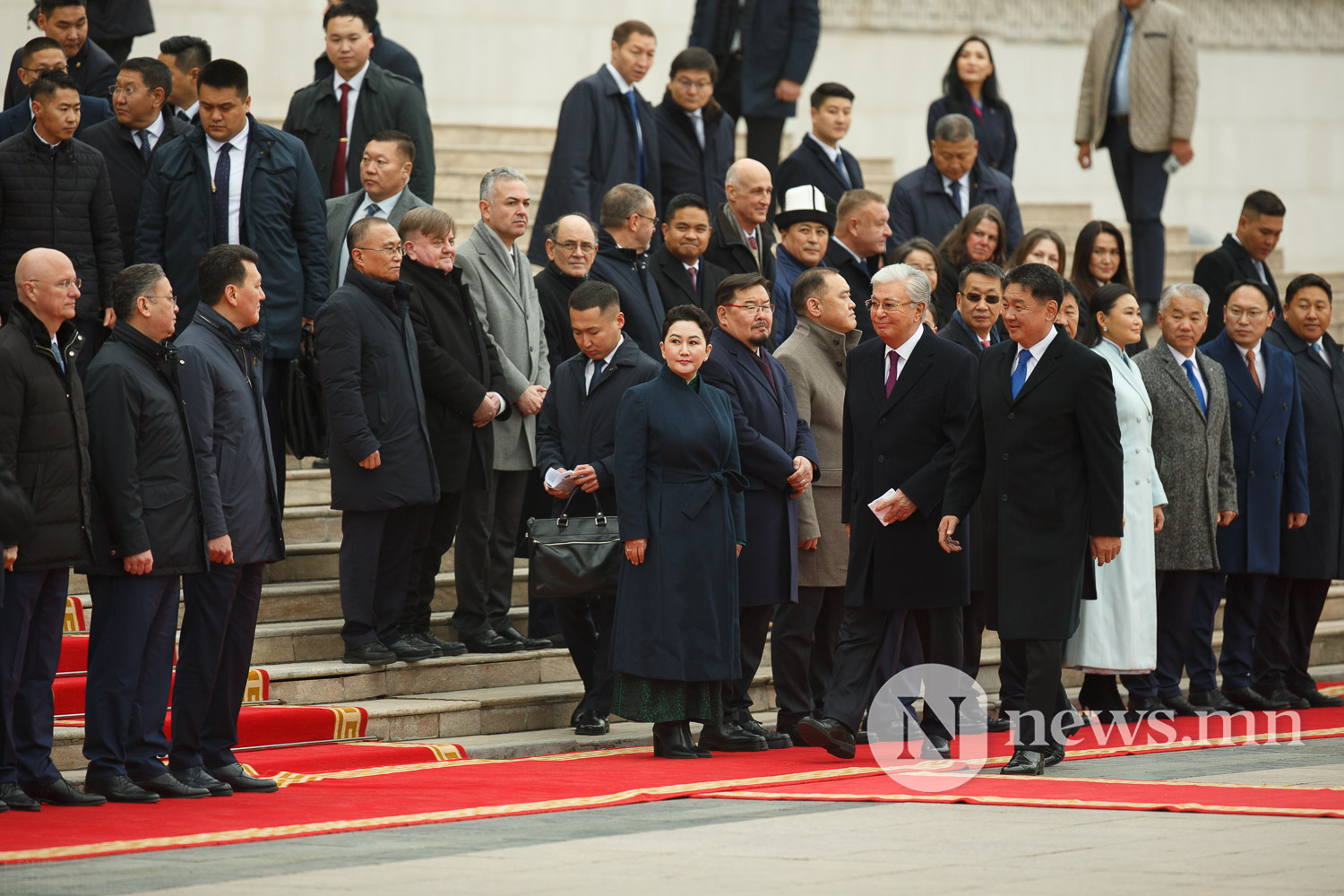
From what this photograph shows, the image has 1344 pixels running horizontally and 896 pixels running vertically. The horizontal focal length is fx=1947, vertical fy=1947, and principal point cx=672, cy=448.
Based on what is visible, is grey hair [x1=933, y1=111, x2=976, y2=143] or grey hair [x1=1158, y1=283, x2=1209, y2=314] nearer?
grey hair [x1=1158, y1=283, x2=1209, y2=314]

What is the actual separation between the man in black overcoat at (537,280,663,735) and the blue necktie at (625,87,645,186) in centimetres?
280

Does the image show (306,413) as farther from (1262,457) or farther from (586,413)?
(1262,457)

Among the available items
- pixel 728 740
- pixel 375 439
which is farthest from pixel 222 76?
pixel 728 740

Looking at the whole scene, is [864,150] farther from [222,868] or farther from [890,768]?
[222,868]

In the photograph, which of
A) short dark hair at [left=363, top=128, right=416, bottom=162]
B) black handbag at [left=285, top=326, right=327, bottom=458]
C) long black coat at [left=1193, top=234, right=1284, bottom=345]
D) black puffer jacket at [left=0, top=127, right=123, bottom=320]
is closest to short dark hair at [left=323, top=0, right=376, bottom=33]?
short dark hair at [left=363, top=128, right=416, bottom=162]

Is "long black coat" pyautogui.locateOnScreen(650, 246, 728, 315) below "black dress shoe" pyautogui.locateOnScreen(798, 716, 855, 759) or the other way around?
the other way around

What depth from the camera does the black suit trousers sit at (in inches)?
281

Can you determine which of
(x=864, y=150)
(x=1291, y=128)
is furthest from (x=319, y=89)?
(x=1291, y=128)

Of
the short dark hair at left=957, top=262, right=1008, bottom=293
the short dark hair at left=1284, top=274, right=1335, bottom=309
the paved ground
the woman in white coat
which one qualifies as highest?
the short dark hair at left=1284, top=274, right=1335, bottom=309

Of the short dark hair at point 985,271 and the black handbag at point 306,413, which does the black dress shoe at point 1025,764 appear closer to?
the short dark hair at point 985,271

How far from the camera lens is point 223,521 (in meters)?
7.16

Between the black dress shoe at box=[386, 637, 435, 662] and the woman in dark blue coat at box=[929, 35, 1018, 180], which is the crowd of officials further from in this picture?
the woman in dark blue coat at box=[929, 35, 1018, 180]

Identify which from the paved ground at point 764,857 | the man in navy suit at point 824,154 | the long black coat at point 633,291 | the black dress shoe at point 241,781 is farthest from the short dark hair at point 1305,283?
the black dress shoe at point 241,781

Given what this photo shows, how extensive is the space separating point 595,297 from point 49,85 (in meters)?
2.67
